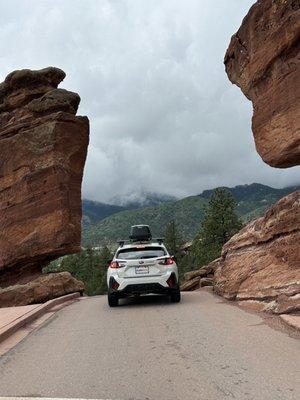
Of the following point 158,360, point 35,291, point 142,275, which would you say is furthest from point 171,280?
point 35,291

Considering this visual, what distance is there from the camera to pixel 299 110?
1147 cm

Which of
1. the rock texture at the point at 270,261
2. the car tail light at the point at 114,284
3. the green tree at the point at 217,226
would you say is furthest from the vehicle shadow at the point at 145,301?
the green tree at the point at 217,226

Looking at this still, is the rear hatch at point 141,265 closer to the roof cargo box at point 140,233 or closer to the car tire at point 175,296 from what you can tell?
the car tire at point 175,296

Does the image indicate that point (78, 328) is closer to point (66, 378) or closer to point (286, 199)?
point (66, 378)

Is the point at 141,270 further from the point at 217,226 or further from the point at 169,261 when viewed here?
the point at 217,226

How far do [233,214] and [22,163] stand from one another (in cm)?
2695

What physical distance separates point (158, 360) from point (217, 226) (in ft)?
128

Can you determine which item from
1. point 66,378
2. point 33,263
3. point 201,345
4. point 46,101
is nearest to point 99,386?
point 66,378

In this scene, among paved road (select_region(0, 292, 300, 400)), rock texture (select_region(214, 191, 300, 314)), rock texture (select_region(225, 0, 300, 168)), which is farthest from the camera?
rock texture (select_region(225, 0, 300, 168))

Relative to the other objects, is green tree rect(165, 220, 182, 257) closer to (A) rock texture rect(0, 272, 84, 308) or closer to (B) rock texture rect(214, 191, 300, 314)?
(A) rock texture rect(0, 272, 84, 308)

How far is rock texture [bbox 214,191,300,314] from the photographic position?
10445 mm

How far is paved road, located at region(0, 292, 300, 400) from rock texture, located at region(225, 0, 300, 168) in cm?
465

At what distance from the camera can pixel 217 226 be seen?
44938mm

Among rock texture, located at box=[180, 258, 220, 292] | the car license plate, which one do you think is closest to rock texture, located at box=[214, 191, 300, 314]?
the car license plate
